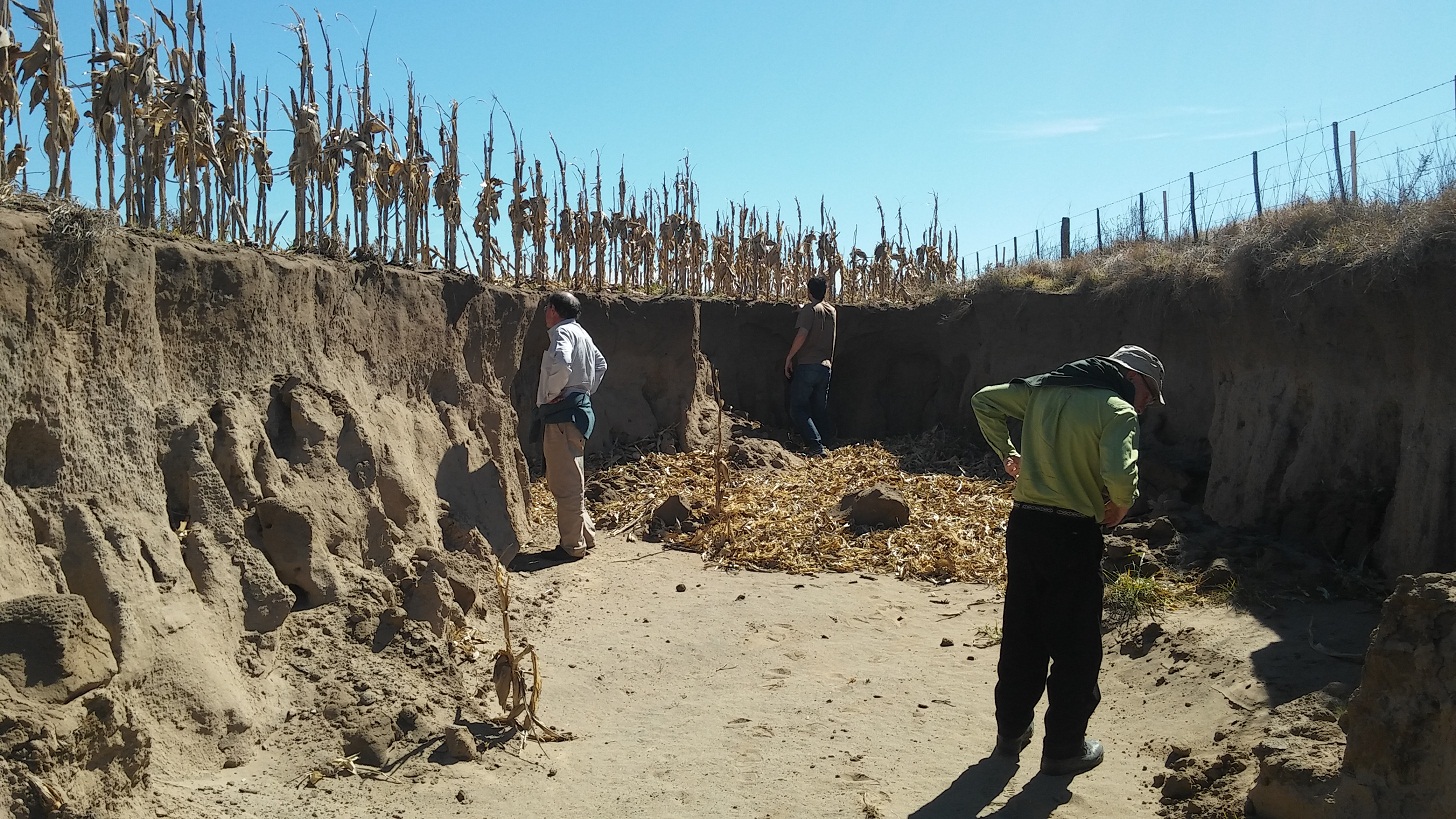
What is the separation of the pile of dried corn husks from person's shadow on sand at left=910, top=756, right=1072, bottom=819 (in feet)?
11.2

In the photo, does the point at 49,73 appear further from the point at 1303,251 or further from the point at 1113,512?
the point at 1303,251

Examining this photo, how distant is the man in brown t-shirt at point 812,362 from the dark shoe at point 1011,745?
7664mm

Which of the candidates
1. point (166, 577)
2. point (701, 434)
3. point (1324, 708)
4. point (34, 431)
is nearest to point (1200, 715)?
point (1324, 708)

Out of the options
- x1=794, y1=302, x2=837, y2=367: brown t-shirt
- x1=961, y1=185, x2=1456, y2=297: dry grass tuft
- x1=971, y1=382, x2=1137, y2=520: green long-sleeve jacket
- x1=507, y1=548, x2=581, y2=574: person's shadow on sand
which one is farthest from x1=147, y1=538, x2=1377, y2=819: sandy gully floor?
x1=794, y1=302, x2=837, y2=367: brown t-shirt

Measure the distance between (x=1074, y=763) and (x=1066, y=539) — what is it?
3.25ft

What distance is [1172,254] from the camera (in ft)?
34.8

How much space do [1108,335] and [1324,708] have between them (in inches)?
279

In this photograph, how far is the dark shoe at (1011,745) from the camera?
5016mm

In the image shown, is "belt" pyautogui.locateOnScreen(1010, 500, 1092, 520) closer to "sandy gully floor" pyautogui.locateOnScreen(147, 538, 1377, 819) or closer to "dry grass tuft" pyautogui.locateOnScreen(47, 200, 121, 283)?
"sandy gully floor" pyautogui.locateOnScreen(147, 538, 1377, 819)

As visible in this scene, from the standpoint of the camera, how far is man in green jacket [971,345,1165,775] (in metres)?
4.67

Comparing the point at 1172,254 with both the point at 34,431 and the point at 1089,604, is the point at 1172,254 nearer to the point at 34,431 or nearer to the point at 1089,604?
the point at 1089,604

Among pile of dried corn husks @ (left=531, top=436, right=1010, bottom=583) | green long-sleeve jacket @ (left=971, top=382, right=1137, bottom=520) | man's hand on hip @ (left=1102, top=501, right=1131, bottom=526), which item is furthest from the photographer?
pile of dried corn husks @ (left=531, top=436, right=1010, bottom=583)

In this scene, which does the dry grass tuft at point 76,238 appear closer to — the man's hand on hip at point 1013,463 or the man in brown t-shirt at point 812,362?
the man's hand on hip at point 1013,463

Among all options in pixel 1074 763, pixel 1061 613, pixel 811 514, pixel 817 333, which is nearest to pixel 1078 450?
pixel 1061 613
